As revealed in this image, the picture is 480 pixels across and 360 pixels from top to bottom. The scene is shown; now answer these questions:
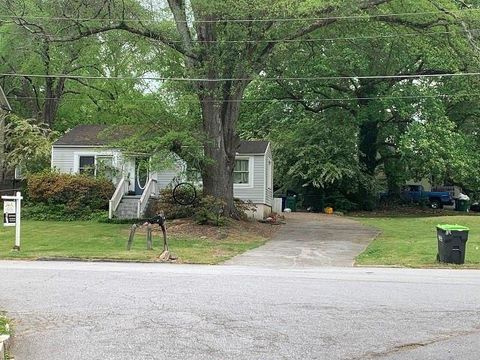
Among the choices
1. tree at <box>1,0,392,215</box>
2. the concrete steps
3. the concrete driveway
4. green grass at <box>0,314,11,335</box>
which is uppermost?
tree at <box>1,0,392,215</box>

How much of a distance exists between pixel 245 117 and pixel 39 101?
14401mm

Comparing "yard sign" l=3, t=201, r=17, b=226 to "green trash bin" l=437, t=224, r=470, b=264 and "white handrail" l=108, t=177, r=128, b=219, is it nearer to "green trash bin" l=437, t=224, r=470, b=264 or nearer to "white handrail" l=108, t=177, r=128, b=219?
"white handrail" l=108, t=177, r=128, b=219

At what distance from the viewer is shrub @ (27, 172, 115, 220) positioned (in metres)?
29.6

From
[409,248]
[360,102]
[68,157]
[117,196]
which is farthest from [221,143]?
[360,102]

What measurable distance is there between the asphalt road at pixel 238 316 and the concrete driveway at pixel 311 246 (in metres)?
4.53

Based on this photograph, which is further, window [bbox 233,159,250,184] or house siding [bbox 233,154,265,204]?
window [bbox 233,159,250,184]

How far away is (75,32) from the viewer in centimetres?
2359

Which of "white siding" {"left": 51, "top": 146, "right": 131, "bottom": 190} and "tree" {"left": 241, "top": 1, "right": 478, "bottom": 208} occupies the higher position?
"tree" {"left": 241, "top": 1, "right": 478, "bottom": 208}

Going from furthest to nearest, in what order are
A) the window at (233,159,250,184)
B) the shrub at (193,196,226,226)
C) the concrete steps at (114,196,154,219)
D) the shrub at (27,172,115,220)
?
the window at (233,159,250,184) < the concrete steps at (114,196,154,219) < the shrub at (27,172,115,220) < the shrub at (193,196,226,226)

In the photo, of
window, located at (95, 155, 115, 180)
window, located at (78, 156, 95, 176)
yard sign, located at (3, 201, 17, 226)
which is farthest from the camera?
window, located at (78, 156, 95, 176)

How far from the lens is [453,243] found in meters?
17.1

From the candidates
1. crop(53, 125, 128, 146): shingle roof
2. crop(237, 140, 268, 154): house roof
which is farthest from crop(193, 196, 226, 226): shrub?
crop(53, 125, 128, 146): shingle roof

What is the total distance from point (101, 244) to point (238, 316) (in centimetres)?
1351

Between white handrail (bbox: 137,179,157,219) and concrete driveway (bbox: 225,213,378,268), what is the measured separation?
268 inches
